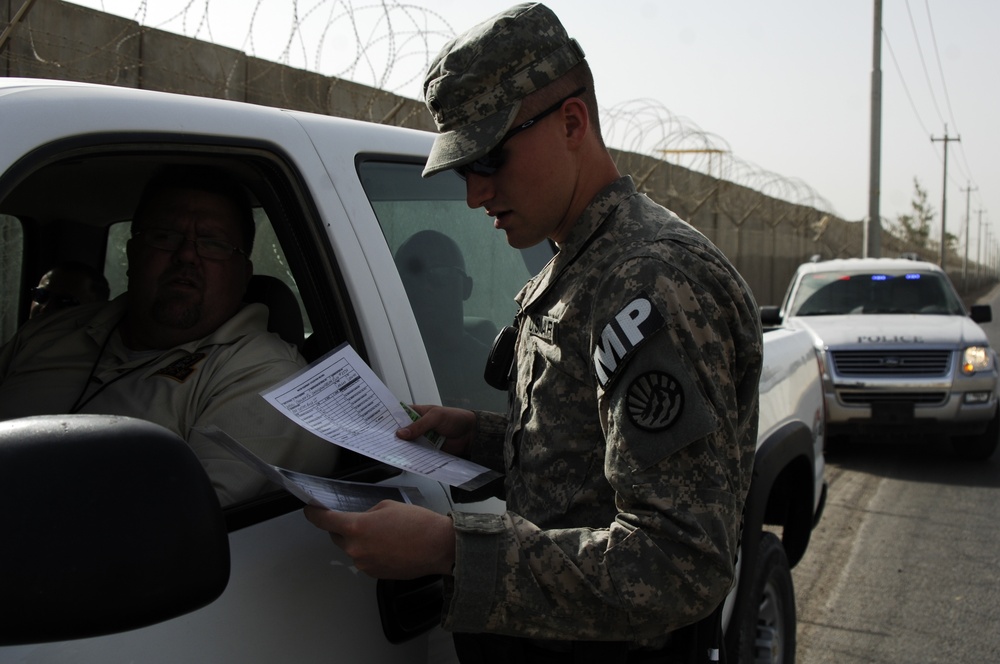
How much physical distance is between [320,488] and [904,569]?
472 cm

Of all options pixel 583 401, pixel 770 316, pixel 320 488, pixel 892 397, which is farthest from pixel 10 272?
pixel 892 397

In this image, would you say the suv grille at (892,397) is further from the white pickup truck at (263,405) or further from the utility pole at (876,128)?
the utility pole at (876,128)

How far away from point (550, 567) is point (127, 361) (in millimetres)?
1303

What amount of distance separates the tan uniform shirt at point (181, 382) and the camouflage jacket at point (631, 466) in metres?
0.52

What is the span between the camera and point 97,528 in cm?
100

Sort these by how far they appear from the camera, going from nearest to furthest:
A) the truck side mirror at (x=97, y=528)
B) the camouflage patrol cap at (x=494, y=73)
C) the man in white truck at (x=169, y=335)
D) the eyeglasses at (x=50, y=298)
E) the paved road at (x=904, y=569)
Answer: the truck side mirror at (x=97, y=528)
the camouflage patrol cap at (x=494, y=73)
the man in white truck at (x=169, y=335)
the eyeglasses at (x=50, y=298)
the paved road at (x=904, y=569)

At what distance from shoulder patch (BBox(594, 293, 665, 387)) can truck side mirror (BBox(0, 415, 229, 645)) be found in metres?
0.59

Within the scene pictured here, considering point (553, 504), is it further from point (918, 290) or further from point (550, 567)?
point (918, 290)

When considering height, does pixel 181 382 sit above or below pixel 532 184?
below

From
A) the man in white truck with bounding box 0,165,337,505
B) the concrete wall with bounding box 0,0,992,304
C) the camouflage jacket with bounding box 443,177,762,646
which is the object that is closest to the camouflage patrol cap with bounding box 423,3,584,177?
the camouflage jacket with bounding box 443,177,762,646

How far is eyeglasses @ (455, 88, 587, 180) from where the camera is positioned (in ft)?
5.15

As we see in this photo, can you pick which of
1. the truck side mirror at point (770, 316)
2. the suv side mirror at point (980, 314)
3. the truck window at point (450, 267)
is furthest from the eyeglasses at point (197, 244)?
the suv side mirror at point (980, 314)

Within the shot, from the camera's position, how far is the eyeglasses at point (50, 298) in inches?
115

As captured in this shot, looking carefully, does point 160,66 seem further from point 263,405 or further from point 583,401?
point 583,401
